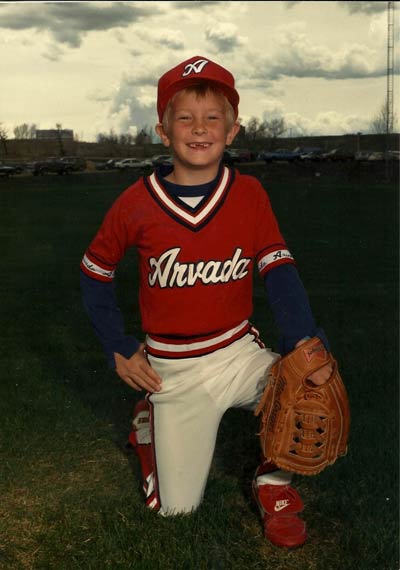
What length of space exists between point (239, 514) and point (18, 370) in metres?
2.67

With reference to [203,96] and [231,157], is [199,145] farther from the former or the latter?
[231,157]

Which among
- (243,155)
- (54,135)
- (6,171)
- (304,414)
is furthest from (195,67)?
(54,135)

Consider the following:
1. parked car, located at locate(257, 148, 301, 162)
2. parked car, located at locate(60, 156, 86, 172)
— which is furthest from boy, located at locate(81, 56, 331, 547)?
parked car, located at locate(257, 148, 301, 162)

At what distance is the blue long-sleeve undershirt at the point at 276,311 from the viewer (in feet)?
10.5

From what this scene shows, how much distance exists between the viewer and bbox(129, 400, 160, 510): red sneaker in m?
3.48

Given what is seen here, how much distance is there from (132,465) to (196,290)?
4.09ft

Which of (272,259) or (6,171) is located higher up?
(272,259)

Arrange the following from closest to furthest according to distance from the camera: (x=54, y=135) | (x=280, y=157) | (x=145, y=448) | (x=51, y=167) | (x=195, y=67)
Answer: (x=195, y=67)
(x=145, y=448)
(x=51, y=167)
(x=280, y=157)
(x=54, y=135)

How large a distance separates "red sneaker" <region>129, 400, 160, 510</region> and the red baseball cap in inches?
56.4

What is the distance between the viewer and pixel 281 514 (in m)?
3.23

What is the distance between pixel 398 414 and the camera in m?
4.67

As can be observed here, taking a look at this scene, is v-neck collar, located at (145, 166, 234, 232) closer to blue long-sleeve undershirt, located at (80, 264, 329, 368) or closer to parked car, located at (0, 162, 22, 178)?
blue long-sleeve undershirt, located at (80, 264, 329, 368)

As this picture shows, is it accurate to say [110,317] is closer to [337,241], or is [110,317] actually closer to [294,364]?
[294,364]

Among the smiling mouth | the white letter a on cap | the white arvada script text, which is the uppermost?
the white letter a on cap
